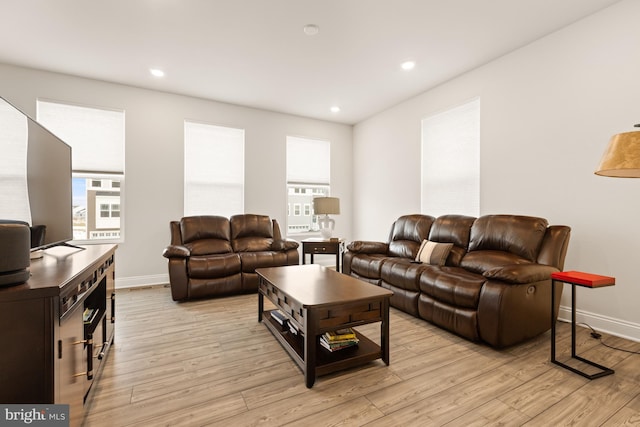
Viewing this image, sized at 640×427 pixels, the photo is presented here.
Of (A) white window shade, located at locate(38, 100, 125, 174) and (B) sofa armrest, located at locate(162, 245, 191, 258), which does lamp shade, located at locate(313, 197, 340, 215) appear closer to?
(B) sofa armrest, located at locate(162, 245, 191, 258)

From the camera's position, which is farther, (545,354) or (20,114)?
(545,354)

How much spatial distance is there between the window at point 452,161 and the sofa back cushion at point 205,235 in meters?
3.04

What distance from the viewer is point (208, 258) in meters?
3.82

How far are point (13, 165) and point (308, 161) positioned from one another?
4550 mm

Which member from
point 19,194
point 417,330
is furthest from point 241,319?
point 19,194

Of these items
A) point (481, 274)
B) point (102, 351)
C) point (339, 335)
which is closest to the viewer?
point (102, 351)

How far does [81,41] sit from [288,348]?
376 centimetres

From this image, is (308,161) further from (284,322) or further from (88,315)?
(88,315)

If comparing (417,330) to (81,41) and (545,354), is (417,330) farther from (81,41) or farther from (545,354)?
(81,41)

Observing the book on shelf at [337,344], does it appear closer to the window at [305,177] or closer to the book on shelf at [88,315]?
the book on shelf at [88,315]

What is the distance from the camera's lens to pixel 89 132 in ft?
13.4

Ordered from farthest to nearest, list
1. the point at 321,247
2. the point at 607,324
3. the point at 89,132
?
the point at 321,247
the point at 89,132
the point at 607,324

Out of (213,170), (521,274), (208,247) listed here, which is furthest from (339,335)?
(213,170)

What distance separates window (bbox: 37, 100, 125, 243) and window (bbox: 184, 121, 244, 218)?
901 millimetres
